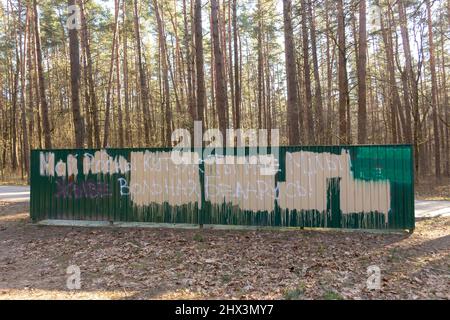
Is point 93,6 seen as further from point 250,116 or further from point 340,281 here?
point 340,281

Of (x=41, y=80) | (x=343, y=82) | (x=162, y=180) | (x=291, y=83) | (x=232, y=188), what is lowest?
(x=232, y=188)

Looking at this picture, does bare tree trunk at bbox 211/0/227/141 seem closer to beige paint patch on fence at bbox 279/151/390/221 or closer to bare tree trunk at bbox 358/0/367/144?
beige paint patch on fence at bbox 279/151/390/221

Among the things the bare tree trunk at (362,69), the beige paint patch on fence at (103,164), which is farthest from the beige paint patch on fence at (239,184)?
the bare tree trunk at (362,69)

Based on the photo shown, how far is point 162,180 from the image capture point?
8836 millimetres

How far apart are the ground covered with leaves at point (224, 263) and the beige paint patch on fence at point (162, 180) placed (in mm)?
780

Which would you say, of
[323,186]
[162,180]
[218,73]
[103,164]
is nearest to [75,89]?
[103,164]

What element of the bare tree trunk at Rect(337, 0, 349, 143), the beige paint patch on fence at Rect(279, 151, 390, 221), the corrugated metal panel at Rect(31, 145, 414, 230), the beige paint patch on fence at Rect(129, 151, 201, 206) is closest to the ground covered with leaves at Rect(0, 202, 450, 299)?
the corrugated metal panel at Rect(31, 145, 414, 230)

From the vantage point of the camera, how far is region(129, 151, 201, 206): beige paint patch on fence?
8664 millimetres

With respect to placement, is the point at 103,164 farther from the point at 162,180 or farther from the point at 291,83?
the point at 291,83

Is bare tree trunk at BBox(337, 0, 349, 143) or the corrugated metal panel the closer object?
Result: the corrugated metal panel

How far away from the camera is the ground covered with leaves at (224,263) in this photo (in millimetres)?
5344

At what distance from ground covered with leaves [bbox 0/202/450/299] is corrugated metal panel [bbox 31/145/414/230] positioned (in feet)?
1.27

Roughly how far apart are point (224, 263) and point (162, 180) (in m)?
3.10

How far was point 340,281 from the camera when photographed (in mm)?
5574
